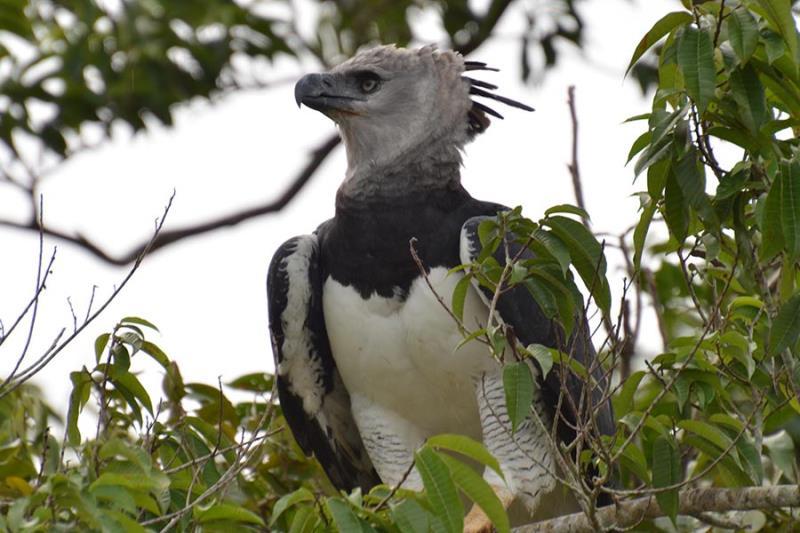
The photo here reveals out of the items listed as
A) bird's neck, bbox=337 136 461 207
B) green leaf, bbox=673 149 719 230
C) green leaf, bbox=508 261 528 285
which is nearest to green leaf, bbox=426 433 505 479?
green leaf, bbox=508 261 528 285

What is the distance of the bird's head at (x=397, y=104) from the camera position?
5.18m

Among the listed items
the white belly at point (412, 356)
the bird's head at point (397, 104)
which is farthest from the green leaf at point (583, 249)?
the bird's head at point (397, 104)

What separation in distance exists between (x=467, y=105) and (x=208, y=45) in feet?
7.22

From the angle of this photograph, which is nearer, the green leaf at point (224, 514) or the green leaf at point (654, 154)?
the green leaf at point (224, 514)

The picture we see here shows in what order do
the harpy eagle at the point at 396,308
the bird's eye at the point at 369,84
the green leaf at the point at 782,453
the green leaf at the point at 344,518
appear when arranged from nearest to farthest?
the green leaf at the point at 344,518, the green leaf at the point at 782,453, the harpy eagle at the point at 396,308, the bird's eye at the point at 369,84

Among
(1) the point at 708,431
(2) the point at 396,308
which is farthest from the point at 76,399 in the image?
(1) the point at 708,431

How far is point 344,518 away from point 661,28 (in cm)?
134

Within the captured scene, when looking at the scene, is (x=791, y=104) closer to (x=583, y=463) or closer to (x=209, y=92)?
(x=583, y=463)

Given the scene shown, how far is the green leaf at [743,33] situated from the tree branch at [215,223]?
12.4 feet

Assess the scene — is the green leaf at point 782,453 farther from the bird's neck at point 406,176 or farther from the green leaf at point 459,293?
the bird's neck at point 406,176

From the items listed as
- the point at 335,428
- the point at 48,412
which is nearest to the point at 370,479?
the point at 335,428

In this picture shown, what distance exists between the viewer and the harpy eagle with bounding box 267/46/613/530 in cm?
465

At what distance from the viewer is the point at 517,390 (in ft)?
10.9

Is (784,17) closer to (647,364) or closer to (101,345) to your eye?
(647,364)
